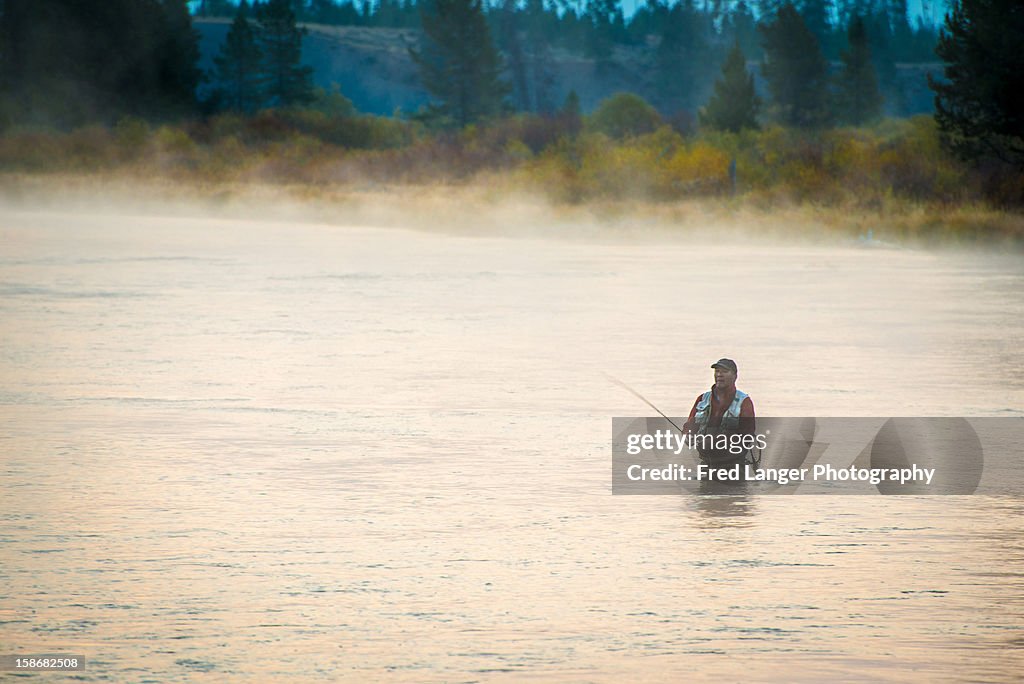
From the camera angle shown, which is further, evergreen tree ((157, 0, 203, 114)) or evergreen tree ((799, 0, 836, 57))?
evergreen tree ((799, 0, 836, 57))

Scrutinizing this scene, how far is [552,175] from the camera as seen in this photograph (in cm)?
4394

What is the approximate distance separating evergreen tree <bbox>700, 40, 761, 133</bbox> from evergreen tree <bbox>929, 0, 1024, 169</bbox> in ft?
86.5

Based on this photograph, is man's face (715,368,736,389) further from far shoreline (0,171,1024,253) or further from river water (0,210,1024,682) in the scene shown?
far shoreline (0,171,1024,253)

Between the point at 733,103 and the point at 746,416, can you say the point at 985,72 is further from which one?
the point at 733,103

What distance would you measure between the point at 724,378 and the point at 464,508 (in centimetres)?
168

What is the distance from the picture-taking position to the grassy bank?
35.4 m

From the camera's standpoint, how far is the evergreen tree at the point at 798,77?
82.2m

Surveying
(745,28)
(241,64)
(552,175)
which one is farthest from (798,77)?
(745,28)

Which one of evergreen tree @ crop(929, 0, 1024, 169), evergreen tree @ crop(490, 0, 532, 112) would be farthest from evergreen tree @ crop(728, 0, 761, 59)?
evergreen tree @ crop(929, 0, 1024, 169)

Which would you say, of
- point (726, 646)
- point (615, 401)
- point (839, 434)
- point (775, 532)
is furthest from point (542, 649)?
point (615, 401)

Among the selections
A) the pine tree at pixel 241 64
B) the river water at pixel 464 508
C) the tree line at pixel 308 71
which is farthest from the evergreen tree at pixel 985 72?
the pine tree at pixel 241 64

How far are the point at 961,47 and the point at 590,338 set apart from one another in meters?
19.4

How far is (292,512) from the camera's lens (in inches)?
355

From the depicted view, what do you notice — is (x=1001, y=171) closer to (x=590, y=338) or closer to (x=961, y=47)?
(x=961, y=47)
